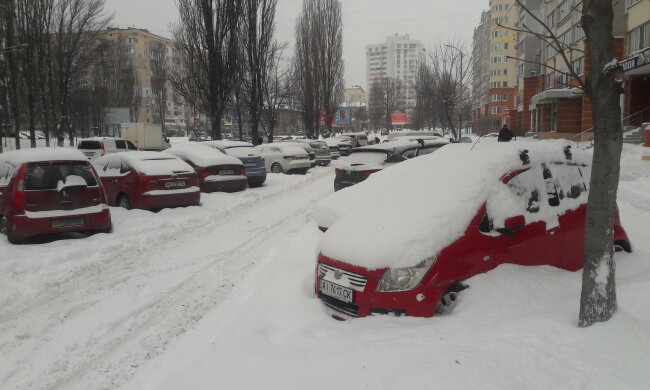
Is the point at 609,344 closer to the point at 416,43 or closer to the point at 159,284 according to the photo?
the point at 159,284

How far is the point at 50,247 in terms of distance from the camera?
762 cm

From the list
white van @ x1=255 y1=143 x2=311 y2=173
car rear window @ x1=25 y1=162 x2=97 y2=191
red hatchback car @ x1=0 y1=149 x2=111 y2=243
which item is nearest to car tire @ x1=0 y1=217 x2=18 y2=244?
red hatchback car @ x1=0 y1=149 x2=111 y2=243

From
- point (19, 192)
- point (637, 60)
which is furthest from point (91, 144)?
point (637, 60)

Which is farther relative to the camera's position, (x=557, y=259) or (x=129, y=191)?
(x=129, y=191)

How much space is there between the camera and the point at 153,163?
433 inches

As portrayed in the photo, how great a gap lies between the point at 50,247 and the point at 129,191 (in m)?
3.23

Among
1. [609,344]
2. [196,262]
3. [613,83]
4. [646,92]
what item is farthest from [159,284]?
[646,92]

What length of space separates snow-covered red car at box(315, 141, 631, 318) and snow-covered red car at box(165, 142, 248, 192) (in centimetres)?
951

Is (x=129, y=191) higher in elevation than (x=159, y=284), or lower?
higher

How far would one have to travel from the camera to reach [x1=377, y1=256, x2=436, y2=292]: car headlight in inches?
153

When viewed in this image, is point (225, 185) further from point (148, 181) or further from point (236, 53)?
point (236, 53)

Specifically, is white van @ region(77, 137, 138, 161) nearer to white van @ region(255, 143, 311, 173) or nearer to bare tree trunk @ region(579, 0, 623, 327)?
white van @ region(255, 143, 311, 173)

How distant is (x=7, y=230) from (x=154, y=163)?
3.75 metres

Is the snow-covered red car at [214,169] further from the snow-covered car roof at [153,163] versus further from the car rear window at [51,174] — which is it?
the car rear window at [51,174]
